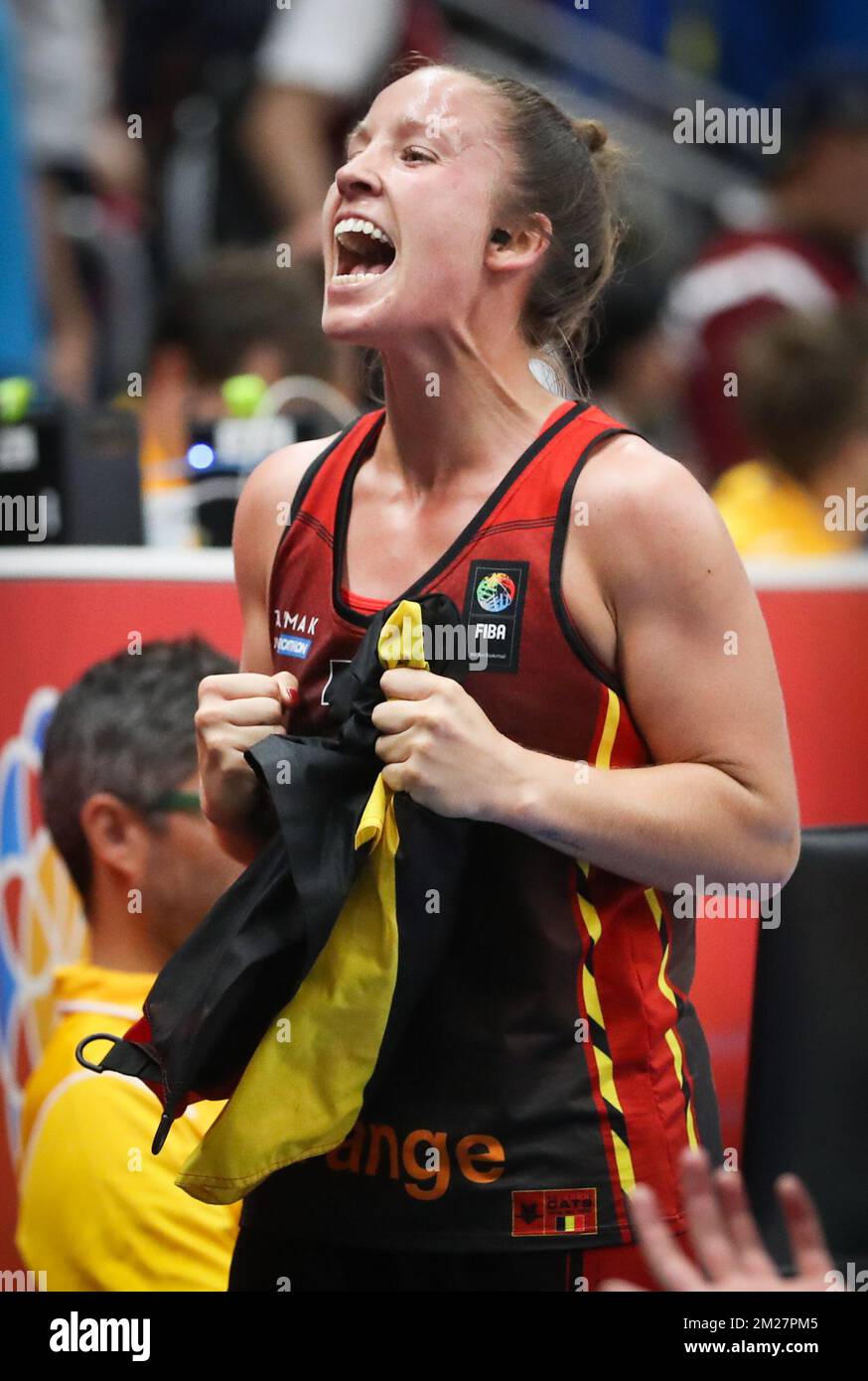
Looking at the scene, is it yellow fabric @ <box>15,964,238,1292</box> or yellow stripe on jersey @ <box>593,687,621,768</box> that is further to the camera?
yellow fabric @ <box>15,964,238,1292</box>

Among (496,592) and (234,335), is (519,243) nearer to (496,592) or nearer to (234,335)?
(496,592)

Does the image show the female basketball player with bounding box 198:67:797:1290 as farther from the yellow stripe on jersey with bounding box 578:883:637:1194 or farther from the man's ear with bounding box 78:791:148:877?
the man's ear with bounding box 78:791:148:877

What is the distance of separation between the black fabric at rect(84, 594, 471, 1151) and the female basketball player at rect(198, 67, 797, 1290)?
5 centimetres

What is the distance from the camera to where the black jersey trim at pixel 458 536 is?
1867 mm

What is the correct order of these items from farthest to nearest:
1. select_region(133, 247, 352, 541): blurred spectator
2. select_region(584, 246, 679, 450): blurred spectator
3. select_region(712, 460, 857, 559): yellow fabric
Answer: select_region(584, 246, 679, 450): blurred spectator → select_region(133, 247, 352, 541): blurred spectator → select_region(712, 460, 857, 559): yellow fabric

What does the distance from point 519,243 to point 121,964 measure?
1.14 metres

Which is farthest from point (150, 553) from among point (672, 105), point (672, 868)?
point (672, 105)

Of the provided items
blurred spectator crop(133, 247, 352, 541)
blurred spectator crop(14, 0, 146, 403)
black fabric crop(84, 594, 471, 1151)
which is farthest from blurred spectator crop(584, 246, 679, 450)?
black fabric crop(84, 594, 471, 1151)

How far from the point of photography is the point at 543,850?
6.07ft

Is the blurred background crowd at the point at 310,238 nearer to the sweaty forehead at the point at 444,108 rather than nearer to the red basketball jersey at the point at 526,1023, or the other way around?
the sweaty forehead at the point at 444,108

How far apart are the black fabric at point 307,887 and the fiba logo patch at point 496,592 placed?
3 cm

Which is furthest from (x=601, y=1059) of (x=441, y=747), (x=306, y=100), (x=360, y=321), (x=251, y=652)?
(x=306, y=100)

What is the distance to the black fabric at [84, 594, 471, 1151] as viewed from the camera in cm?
179

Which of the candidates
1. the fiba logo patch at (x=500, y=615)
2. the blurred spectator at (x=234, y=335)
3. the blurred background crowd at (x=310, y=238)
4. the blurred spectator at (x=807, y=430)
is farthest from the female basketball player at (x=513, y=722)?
the blurred spectator at (x=234, y=335)
